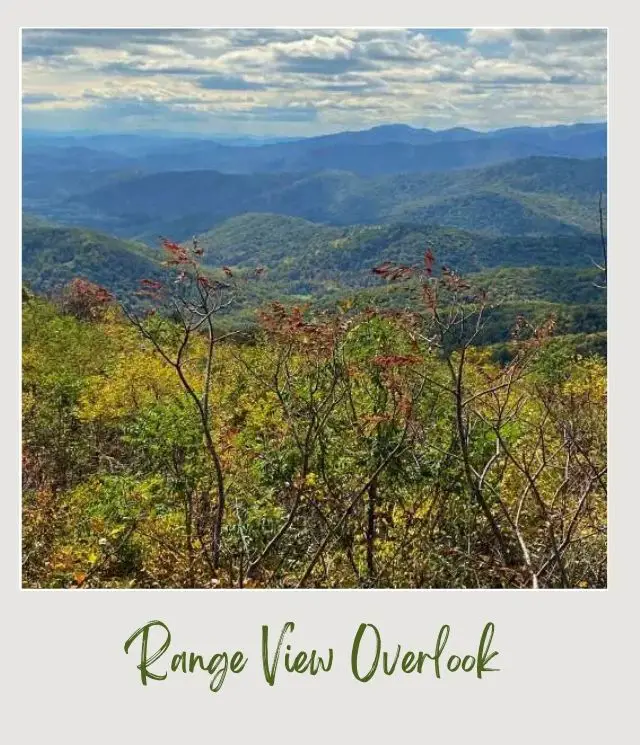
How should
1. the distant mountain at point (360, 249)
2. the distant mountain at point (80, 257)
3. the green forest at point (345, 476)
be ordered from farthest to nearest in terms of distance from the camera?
the distant mountain at point (360, 249), the distant mountain at point (80, 257), the green forest at point (345, 476)

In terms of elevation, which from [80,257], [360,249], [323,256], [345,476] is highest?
[345,476]

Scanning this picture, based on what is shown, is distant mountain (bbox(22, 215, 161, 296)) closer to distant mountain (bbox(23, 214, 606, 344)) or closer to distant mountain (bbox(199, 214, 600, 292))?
distant mountain (bbox(23, 214, 606, 344))

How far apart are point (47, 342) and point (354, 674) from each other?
1333 centimetres

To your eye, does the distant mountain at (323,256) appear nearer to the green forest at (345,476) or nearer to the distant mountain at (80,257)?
the distant mountain at (80,257)

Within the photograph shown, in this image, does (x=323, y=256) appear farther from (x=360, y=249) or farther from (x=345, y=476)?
(x=345, y=476)

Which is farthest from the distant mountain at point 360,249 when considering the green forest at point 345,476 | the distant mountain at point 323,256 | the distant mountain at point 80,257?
the green forest at point 345,476

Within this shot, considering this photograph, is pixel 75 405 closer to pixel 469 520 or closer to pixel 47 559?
Answer: pixel 47 559

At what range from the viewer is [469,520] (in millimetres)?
6902

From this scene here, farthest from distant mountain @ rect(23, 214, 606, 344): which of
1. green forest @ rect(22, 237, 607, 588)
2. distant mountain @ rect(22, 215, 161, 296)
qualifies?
green forest @ rect(22, 237, 607, 588)

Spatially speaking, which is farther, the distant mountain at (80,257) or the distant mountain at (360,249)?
the distant mountain at (360,249)

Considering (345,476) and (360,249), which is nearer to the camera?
(345,476)

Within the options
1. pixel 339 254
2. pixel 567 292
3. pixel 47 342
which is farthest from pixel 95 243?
pixel 47 342

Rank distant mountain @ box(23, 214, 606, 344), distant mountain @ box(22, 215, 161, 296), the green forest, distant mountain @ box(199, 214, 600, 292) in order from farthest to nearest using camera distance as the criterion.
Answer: distant mountain @ box(199, 214, 600, 292) < distant mountain @ box(22, 215, 161, 296) < distant mountain @ box(23, 214, 606, 344) < the green forest

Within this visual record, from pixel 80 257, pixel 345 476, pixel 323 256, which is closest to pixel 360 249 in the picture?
pixel 323 256
